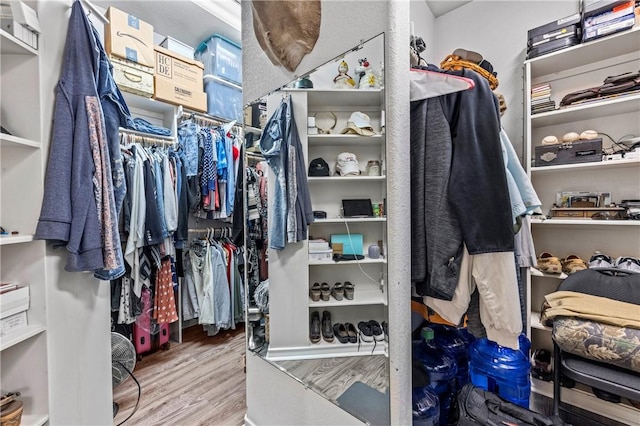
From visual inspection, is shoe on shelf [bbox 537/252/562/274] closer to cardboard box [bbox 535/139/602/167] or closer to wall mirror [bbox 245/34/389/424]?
cardboard box [bbox 535/139/602/167]

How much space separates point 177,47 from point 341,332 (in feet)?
9.18

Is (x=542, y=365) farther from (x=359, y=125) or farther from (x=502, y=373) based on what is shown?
(x=359, y=125)

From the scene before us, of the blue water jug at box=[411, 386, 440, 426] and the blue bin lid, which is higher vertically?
the blue bin lid

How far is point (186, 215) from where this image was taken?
239 centimetres

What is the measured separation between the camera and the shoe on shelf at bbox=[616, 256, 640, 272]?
63.2 inches

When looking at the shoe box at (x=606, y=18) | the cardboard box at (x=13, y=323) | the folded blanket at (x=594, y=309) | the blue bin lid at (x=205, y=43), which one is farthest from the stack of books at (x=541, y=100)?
the cardboard box at (x=13, y=323)

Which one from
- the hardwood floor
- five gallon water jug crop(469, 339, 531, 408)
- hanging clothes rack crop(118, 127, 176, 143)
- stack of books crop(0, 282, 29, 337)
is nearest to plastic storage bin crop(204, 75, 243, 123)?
hanging clothes rack crop(118, 127, 176, 143)

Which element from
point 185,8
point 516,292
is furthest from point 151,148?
point 516,292

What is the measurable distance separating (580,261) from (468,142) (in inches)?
64.9

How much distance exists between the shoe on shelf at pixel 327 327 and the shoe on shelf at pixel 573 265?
170 centimetres

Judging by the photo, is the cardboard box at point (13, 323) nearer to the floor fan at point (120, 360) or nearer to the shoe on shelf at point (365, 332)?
the floor fan at point (120, 360)

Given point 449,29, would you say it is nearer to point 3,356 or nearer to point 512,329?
point 512,329

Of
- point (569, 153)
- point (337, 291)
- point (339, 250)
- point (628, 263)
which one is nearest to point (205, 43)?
point (339, 250)

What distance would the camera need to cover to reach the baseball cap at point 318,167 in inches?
43.7
